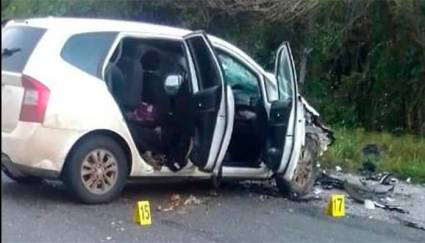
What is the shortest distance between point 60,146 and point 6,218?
78 centimetres

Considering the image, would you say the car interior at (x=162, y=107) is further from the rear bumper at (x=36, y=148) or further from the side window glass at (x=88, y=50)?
the rear bumper at (x=36, y=148)

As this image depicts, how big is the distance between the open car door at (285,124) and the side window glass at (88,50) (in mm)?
1700

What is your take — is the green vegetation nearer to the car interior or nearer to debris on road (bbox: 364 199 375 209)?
debris on road (bbox: 364 199 375 209)

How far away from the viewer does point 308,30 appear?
16469 millimetres

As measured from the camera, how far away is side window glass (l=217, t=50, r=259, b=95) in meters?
9.82

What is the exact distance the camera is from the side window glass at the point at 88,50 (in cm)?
873

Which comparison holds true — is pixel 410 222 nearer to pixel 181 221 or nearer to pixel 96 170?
pixel 181 221

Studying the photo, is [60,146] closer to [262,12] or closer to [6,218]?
[6,218]

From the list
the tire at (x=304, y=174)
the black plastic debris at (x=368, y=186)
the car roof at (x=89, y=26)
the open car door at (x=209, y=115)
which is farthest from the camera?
the black plastic debris at (x=368, y=186)

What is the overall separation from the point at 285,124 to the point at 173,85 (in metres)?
1.12

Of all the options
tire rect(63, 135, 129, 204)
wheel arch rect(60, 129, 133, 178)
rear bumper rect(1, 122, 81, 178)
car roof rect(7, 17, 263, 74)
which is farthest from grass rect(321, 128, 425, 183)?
rear bumper rect(1, 122, 81, 178)

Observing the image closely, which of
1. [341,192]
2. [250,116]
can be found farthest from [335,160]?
[250,116]

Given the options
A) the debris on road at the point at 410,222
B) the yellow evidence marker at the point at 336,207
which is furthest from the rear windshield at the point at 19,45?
the debris on road at the point at 410,222

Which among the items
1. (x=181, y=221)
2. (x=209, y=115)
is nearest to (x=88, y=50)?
(x=209, y=115)
